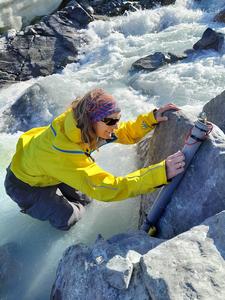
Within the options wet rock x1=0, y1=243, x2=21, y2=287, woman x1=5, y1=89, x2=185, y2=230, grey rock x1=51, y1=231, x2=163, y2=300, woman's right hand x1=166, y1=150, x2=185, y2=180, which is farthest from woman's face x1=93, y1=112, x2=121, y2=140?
wet rock x1=0, y1=243, x2=21, y2=287

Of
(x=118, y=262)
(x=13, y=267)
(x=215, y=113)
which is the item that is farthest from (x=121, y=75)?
(x=118, y=262)

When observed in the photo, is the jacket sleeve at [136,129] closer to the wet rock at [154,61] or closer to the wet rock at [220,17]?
the wet rock at [154,61]

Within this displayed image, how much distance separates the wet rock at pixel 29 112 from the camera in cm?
847

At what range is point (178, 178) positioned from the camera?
400 cm

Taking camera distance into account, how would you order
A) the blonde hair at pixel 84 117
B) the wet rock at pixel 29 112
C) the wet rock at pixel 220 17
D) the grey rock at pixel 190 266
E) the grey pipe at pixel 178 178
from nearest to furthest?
the grey rock at pixel 190 266 < the blonde hair at pixel 84 117 < the grey pipe at pixel 178 178 < the wet rock at pixel 29 112 < the wet rock at pixel 220 17

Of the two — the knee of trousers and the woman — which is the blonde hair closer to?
the woman

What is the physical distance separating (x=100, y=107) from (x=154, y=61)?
632 centimetres

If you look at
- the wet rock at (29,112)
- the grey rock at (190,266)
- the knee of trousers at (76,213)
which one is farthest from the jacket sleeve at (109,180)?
the wet rock at (29,112)

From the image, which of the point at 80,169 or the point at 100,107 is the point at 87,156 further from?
the point at 100,107

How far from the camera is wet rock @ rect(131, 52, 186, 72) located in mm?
9711

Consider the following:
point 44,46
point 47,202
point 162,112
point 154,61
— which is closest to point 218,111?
point 162,112

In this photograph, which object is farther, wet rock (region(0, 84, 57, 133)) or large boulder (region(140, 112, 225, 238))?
wet rock (region(0, 84, 57, 133))

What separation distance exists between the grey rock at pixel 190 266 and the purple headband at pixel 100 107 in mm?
1121

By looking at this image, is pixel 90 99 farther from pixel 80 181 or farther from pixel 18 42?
pixel 18 42
